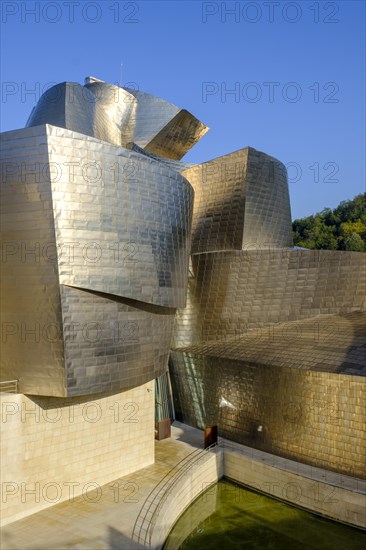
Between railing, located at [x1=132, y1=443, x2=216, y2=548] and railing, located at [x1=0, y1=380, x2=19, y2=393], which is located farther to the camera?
railing, located at [x1=0, y1=380, x2=19, y2=393]

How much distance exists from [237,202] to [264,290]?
3211 millimetres

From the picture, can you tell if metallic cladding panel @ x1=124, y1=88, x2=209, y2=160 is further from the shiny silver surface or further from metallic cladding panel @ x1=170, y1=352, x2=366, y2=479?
metallic cladding panel @ x1=170, y1=352, x2=366, y2=479

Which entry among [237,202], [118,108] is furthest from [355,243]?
[237,202]

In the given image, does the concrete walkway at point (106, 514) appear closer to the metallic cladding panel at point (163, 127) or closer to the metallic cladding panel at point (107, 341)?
the metallic cladding panel at point (107, 341)

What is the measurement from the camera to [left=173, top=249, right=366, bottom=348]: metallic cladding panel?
13.4 meters

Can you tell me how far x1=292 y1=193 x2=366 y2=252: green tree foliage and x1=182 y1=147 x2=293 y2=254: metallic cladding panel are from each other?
24784 mm

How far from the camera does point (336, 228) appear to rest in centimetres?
4481

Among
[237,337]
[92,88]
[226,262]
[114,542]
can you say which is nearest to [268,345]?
[237,337]

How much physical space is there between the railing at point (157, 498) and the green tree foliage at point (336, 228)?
1203 inches

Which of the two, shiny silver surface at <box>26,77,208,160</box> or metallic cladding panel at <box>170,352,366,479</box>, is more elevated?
shiny silver surface at <box>26,77,208,160</box>

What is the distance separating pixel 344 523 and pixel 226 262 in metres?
7.70

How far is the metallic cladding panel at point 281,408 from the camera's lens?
1062 centimetres

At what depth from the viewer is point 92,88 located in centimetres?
2098

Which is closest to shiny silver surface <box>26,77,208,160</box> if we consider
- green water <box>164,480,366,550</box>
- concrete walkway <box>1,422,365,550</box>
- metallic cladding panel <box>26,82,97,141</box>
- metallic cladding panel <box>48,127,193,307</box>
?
metallic cladding panel <box>26,82,97,141</box>
